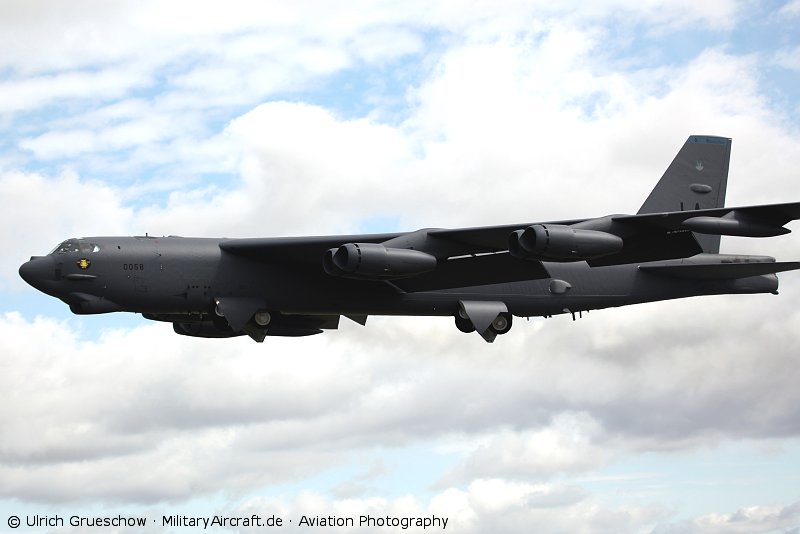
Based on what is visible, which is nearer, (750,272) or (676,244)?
(676,244)

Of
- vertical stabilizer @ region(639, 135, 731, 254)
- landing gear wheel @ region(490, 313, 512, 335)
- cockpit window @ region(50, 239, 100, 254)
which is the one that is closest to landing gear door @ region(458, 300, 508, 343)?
landing gear wheel @ region(490, 313, 512, 335)

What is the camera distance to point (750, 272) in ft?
109

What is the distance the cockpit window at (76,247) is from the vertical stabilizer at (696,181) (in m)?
15.8

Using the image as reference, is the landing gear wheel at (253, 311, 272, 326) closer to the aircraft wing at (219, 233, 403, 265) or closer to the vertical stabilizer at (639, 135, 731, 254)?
the aircraft wing at (219, 233, 403, 265)

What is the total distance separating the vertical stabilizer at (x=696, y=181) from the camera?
115 ft

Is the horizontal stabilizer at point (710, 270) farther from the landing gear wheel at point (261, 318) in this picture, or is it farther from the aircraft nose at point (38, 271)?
the aircraft nose at point (38, 271)

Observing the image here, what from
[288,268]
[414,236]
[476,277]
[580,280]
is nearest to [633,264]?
[580,280]

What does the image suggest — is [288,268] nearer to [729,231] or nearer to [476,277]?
[476,277]

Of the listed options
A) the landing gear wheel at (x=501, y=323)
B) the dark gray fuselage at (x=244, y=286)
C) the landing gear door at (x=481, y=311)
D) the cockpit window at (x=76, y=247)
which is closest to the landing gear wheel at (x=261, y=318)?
the dark gray fuselage at (x=244, y=286)

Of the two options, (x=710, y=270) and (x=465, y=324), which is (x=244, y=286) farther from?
(x=710, y=270)

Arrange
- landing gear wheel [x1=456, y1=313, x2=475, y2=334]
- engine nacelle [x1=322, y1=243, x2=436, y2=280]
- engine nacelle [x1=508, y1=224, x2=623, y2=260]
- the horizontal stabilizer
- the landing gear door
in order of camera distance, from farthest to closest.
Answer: the horizontal stabilizer, landing gear wheel [x1=456, y1=313, x2=475, y2=334], the landing gear door, engine nacelle [x1=322, y1=243, x2=436, y2=280], engine nacelle [x1=508, y1=224, x2=623, y2=260]

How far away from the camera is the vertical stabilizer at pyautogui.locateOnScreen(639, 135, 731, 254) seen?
35.0 metres

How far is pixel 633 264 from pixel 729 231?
601cm

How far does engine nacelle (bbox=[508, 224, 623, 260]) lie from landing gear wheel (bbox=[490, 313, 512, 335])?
16.6ft
